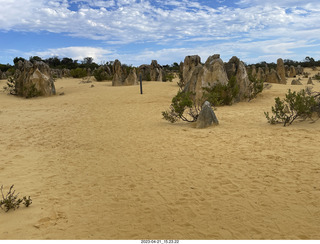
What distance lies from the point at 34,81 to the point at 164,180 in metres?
16.8

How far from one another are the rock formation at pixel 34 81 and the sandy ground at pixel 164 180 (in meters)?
Result: 9.42

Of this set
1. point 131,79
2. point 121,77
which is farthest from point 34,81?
point 131,79

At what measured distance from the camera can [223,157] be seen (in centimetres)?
611

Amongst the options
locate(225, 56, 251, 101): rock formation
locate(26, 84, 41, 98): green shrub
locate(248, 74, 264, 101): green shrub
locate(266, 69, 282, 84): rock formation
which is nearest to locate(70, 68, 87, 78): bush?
locate(26, 84, 41, 98): green shrub

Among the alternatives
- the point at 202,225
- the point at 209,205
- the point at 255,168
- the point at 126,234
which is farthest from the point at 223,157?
the point at 126,234

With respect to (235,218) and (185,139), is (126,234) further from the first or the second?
(185,139)

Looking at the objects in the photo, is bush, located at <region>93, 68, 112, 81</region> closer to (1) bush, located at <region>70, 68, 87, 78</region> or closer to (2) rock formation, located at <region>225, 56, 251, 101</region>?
(1) bush, located at <region>70, 68, 87, 78</region>

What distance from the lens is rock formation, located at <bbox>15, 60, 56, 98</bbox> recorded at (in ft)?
61.7

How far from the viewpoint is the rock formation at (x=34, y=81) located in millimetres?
18812

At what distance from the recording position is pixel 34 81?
18.9 metres

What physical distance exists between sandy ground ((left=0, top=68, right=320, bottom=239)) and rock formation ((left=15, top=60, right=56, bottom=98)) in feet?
30.9

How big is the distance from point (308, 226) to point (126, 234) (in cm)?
225

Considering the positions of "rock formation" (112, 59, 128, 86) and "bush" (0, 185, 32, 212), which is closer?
"bush" (0, 185, 32, 212)

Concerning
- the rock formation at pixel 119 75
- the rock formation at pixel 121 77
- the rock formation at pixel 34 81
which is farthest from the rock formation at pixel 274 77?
the rock formation at pixel 34 81
